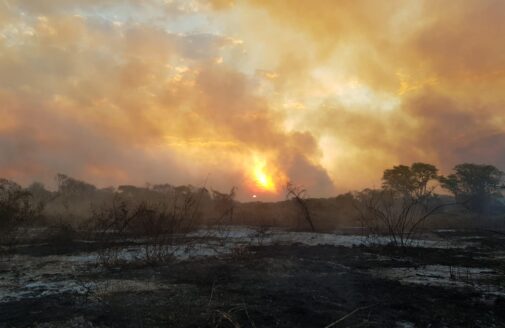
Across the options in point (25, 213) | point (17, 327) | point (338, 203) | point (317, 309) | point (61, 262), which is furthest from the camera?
point (338, 203)

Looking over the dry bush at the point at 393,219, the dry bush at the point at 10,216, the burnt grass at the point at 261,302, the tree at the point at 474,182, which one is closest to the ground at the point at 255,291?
the burnt grass at the point at 261,302

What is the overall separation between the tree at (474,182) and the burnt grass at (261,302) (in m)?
45.2

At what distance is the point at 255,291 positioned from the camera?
354 inches

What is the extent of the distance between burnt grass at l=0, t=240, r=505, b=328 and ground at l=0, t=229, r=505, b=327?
0.02 m

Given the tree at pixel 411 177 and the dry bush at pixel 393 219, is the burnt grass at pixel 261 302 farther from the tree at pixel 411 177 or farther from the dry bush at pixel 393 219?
the tree at pixel 411 177

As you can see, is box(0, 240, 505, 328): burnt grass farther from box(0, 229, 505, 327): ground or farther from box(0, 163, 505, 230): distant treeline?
box(0, 163, 505, 230): distant treeline

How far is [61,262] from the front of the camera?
44.1ft

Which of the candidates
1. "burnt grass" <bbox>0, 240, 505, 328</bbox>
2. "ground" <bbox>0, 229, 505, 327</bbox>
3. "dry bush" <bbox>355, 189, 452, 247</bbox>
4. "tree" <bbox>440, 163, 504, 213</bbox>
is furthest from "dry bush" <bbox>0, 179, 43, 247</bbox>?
"tree" <bbox>440, 163, 504, 213</bbox>

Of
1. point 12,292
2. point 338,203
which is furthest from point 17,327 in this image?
point 338,203

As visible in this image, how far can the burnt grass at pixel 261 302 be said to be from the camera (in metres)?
6.79

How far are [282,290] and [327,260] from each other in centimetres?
532

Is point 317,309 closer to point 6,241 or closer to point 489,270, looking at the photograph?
point 489,270

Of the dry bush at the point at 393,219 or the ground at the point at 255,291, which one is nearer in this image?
the ground at the point at 255,291

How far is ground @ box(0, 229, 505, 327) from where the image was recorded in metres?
6.92
